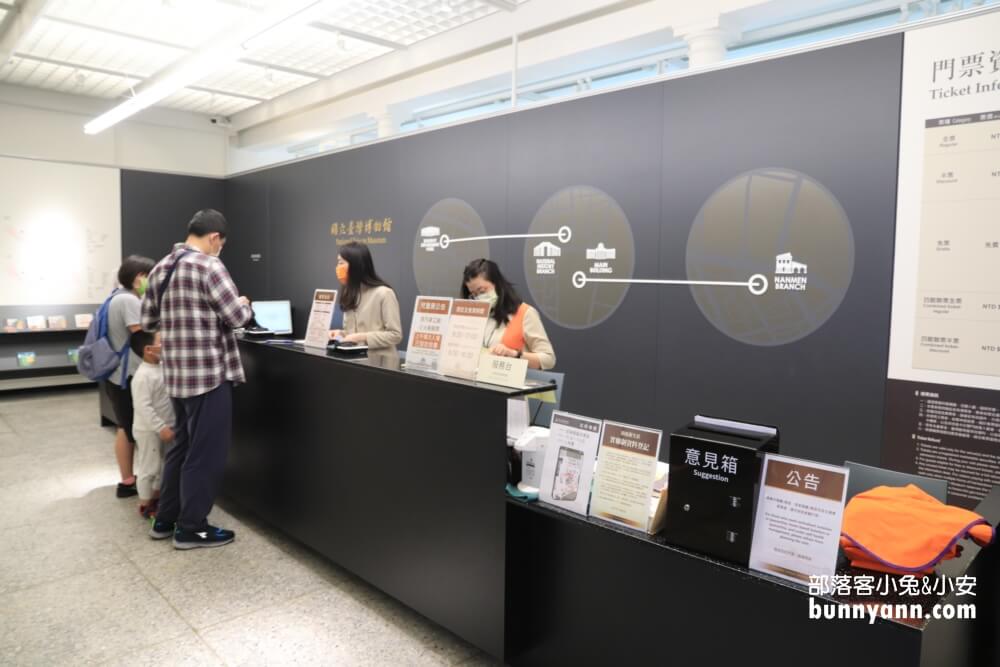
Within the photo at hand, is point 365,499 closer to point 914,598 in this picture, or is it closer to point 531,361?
point 531,361

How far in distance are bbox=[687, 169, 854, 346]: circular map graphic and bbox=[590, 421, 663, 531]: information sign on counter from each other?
1929 mm

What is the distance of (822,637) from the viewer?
137 cm

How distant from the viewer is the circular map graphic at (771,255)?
315cm

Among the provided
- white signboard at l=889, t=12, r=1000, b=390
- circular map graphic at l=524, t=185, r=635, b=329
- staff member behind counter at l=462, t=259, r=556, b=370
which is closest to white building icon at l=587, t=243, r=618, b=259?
circular map graphic at l=524, t=185, r=635, b=329

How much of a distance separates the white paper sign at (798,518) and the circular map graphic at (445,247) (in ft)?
12.0

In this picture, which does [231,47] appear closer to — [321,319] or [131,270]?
[131,270]

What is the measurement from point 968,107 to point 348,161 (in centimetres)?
501

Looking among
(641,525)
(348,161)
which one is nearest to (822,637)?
(641,525)

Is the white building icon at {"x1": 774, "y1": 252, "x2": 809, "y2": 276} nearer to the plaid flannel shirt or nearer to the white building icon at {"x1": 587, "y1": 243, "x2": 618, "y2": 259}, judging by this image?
the white building icon at {"x1": 587, "y1": 243, "x2": 618, "y2": 259}

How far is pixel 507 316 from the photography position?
11.0 ft

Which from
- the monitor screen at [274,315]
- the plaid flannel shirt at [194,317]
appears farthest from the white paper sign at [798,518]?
the monitor screen at [274,315]

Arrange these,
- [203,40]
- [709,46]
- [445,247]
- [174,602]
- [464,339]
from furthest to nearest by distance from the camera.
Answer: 1. [203,40]
2. [445,247]
3. [709,46]
4. [174,602]
5. [464,339]

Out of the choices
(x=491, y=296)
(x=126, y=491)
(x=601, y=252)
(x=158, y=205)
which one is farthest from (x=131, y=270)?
(x=158, y=205)

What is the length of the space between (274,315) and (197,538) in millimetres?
4057
